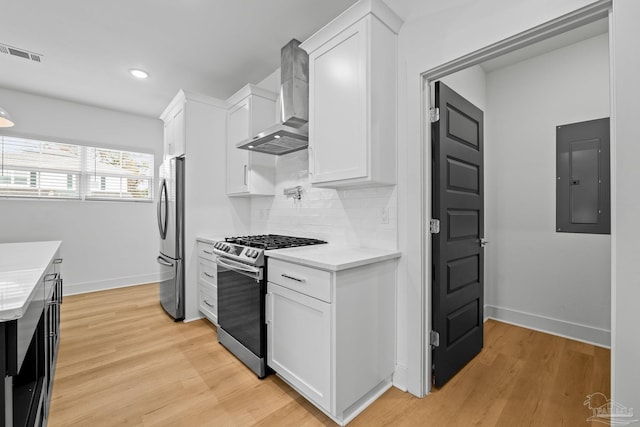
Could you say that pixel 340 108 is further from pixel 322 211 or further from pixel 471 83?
pixel 471 83

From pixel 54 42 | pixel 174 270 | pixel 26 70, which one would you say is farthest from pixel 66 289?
pixel 54 42

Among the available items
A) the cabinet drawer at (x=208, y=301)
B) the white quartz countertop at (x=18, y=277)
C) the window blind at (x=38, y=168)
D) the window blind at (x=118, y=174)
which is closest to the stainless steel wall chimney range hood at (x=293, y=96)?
the cabinet drawer at (x=208, y=301)

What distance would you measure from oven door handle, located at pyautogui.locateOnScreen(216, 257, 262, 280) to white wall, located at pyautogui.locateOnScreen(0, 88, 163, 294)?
3.00 m

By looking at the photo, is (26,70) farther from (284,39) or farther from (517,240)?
(517,240)

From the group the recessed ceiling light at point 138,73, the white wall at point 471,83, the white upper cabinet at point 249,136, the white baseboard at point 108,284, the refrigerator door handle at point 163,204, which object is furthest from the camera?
the white baseboard at point 108,284

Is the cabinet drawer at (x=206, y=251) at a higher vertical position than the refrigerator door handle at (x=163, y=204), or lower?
lower

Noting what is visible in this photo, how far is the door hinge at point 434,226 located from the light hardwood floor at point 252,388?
1.08 m

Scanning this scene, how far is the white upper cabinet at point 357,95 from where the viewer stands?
1.83m

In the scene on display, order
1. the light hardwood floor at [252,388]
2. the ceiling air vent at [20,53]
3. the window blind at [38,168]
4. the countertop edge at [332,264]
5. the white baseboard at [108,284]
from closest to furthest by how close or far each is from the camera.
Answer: the countertop edge at [332,264] → the light hardwood floor at [252,388] → the ceiling air vent at [20,53] → the window blind at [38,168] → the white baseboard at [108,284]

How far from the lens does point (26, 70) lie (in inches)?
129

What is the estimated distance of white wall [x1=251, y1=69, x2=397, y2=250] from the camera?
7.07ft

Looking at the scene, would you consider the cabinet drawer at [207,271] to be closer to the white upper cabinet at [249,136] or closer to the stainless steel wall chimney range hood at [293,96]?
the white upper cabinet at [249,136]

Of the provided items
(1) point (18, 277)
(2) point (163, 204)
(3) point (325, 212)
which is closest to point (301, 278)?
(3) point (325, 212)

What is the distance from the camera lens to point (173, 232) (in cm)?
322
